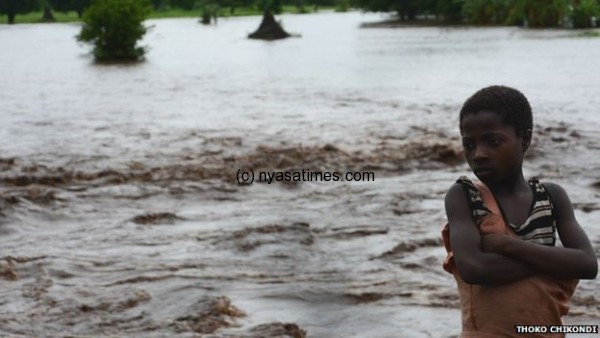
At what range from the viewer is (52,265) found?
667cm

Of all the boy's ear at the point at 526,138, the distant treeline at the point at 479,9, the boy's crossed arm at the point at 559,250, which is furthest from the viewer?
the distant treeline at the point at 479,9

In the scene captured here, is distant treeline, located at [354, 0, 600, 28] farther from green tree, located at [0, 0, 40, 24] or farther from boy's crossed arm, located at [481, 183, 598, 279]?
boy's crossed arm, located at [481, 183, 598, 279]

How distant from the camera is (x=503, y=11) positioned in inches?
2235

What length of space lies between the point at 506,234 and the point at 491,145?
0.25 metres

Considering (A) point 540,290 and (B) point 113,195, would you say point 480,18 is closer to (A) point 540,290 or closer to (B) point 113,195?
(B) point 113,195

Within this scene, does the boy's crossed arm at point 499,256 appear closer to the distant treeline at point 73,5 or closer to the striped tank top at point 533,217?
the striped tank top at point 533,217

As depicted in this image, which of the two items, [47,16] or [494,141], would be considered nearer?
[494,141]

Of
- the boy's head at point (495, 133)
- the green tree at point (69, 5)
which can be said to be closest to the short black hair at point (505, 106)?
the boy's head at point (495, 133)

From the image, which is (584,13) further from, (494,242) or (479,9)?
(494,242)

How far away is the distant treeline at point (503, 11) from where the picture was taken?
46156 mm

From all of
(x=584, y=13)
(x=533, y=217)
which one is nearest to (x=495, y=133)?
(x=533, y=217)

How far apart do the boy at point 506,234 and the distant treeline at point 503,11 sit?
43912mm

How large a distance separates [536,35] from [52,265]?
123 feet

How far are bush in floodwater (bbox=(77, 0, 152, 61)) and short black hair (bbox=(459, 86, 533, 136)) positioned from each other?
104 ft
